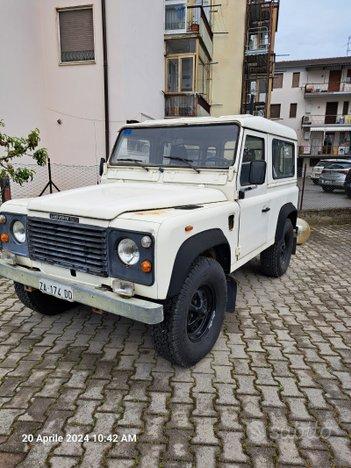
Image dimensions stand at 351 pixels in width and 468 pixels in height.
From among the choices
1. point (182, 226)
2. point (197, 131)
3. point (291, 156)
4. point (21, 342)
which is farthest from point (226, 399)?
point (291, 156)

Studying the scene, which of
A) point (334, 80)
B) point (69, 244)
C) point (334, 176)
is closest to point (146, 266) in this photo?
point (69, 244)

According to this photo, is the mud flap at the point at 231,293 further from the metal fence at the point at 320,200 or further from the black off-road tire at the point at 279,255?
the metal fence at the point at 320,200

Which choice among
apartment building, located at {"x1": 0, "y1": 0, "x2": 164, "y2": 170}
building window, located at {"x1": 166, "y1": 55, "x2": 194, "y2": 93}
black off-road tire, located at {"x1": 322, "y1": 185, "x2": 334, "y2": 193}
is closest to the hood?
apartment building, located at {"x1": 0, "y1": 0, "x2": 164, "y2": 170}

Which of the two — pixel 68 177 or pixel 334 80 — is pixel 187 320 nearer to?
pixel 68 177

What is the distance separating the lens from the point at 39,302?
373 centimetres

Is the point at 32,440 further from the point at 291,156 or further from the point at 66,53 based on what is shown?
the point at 66,53

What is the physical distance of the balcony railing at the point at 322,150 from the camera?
3591 cm

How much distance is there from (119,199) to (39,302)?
5.45ft

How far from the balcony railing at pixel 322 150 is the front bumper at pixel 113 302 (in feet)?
123

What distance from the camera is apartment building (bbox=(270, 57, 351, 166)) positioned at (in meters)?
35.4

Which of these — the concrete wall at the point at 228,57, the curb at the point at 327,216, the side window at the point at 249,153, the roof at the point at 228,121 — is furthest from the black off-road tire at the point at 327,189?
the side window at the point at 249,153

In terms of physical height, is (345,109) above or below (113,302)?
above

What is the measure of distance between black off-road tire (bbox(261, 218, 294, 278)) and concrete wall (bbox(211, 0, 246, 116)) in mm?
16599

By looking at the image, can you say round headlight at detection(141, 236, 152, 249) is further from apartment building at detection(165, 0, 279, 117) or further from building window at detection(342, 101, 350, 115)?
building window at detection(342, 101, 350, 115)
